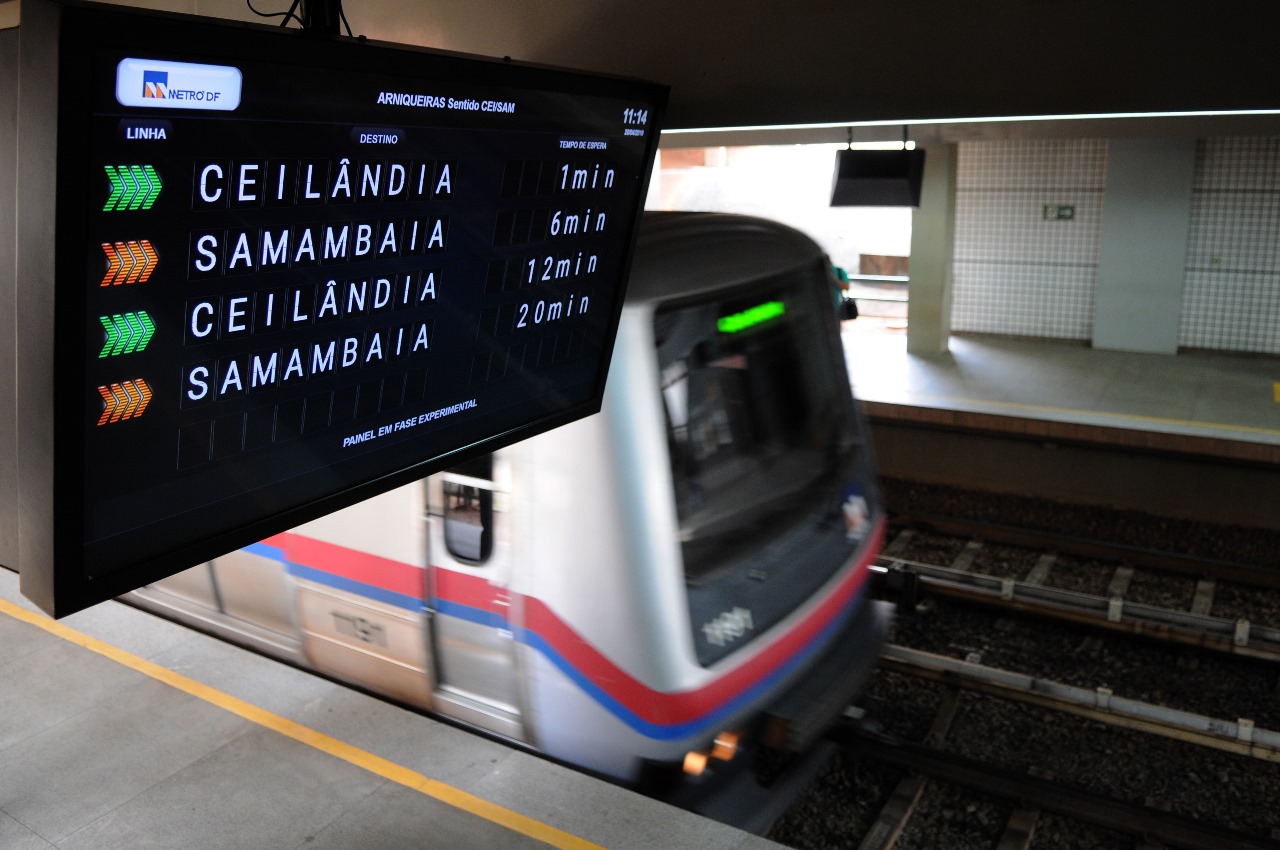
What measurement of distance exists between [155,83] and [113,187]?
19cm

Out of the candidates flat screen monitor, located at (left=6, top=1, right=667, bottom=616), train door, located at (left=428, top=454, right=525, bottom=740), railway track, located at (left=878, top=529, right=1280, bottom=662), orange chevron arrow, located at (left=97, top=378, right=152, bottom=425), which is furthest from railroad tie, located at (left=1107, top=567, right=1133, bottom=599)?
orange chevron arrow, located at (left=97, top=378, right=152, bottom=425)

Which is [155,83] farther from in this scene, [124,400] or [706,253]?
[706,253]

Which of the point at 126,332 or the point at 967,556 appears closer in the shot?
the point at 126,332

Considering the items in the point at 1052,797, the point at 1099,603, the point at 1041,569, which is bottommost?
the point at 1052,797

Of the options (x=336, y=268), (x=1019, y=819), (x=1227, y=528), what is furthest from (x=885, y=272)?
(x=336, y=268)

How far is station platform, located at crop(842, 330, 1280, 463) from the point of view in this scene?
31.9 feet

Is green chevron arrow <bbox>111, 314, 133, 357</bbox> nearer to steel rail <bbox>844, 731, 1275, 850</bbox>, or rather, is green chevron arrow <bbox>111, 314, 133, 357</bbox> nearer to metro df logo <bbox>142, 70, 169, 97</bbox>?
metro df logo <bbox>142, 70, 169, 97</bbox>

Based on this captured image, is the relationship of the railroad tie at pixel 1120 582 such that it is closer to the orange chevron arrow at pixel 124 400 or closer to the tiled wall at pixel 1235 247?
the tiled wall at pixel 1235 247

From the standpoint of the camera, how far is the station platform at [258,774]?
398cm

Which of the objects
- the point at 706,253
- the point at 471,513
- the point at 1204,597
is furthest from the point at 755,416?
the point at 1204,597

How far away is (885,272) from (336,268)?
18.2 metres

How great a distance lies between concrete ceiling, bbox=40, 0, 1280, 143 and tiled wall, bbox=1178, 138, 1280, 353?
10.8 m

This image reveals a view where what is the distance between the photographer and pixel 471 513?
4457 millimetres

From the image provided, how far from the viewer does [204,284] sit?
218cm
